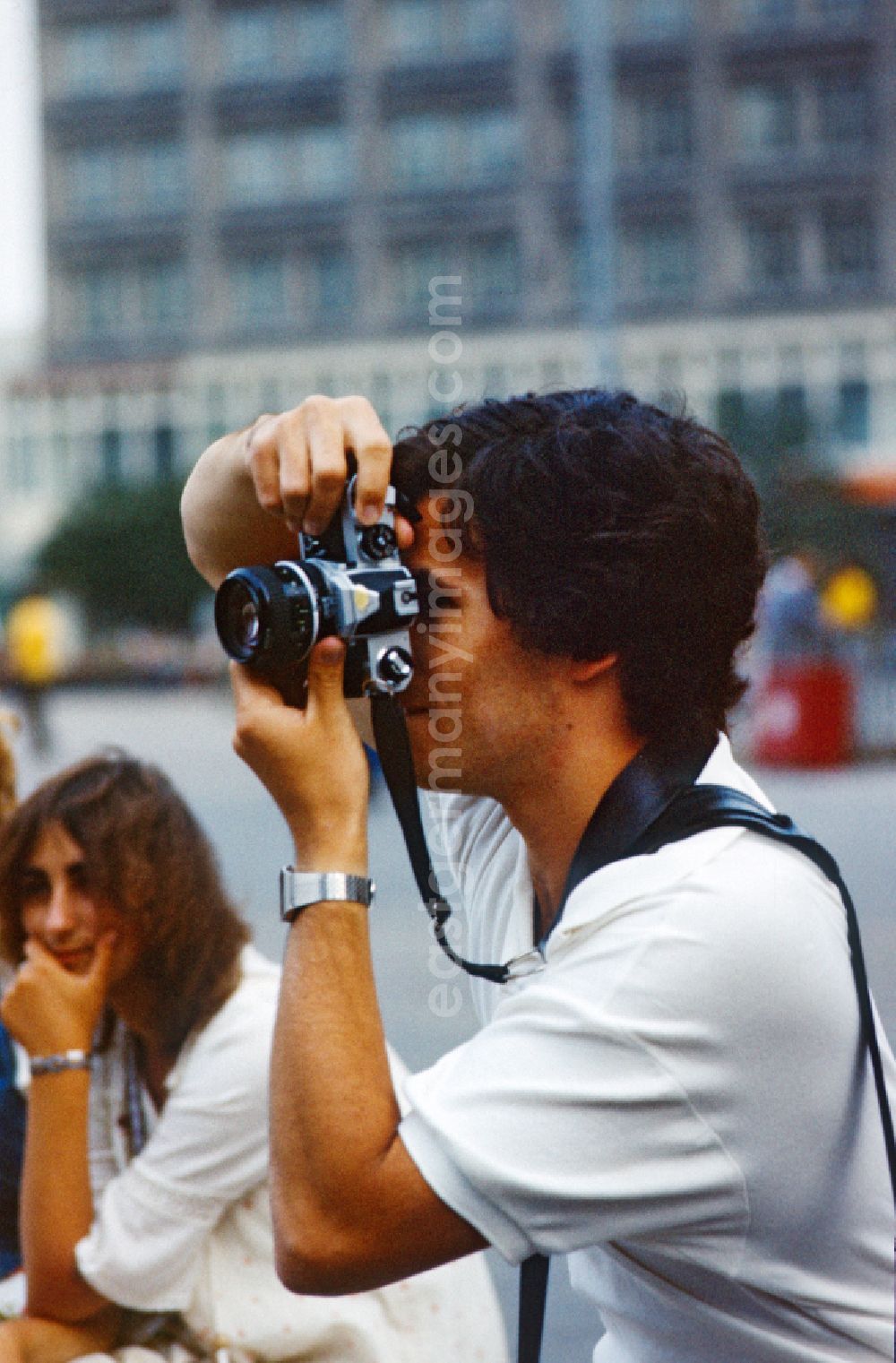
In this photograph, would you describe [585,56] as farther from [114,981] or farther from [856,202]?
[856,202]

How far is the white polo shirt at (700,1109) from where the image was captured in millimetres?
1238

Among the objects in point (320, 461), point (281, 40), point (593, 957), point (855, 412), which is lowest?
point (593, 957)

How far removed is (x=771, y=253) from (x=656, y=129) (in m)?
4.19

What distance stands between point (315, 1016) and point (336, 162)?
46.7 m

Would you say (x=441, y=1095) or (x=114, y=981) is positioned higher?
(x=441, y=1095)

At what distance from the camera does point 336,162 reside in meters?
45.8

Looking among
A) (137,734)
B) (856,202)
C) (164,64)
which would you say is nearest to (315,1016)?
(137,734)

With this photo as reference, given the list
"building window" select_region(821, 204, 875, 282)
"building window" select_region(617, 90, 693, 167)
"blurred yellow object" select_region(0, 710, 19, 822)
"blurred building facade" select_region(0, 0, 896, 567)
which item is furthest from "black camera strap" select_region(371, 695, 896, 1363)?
"building window" select_region(617, 90, 693, 167)

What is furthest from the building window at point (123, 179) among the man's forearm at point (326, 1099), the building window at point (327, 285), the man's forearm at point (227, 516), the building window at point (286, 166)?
the man's forearm at point (326, 1099)

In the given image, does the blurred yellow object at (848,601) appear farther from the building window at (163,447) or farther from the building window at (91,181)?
the building window at (91,181)

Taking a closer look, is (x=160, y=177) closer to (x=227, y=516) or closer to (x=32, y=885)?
(x=32, y=885)

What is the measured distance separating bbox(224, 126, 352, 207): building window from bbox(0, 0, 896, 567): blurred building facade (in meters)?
0.07

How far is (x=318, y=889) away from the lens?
4.41 feet

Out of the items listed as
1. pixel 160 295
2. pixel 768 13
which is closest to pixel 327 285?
pixel 160 295
